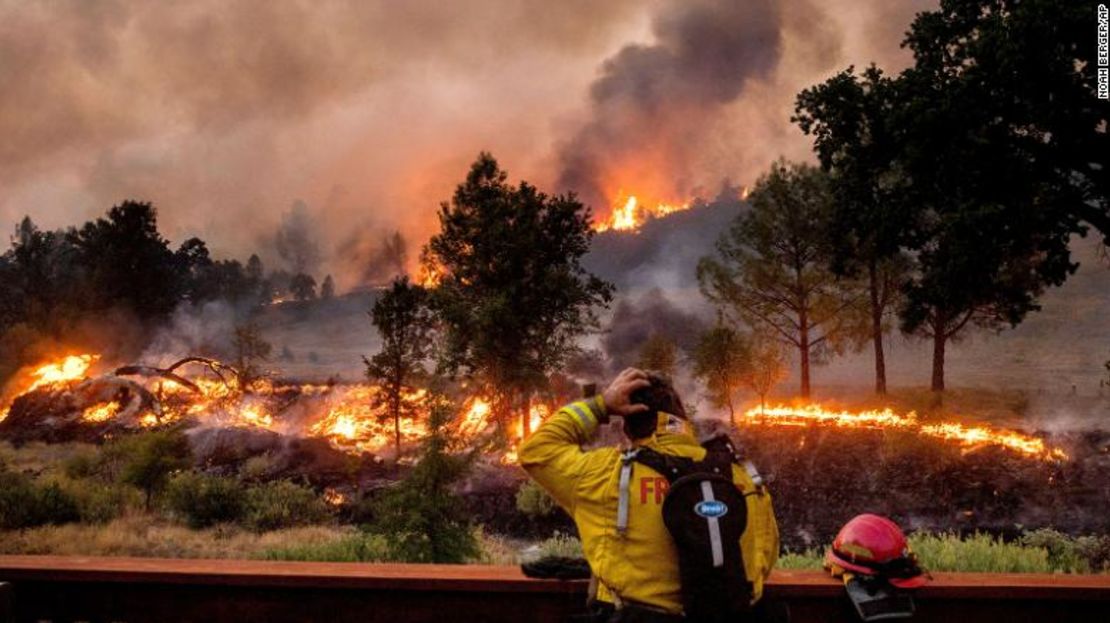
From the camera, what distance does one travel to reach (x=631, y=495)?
2830 millimetres

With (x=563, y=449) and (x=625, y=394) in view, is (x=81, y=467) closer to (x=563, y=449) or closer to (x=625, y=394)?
(x=563, y=449)

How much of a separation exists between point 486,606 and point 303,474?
24.9 meters

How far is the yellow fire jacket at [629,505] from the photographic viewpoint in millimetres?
2799

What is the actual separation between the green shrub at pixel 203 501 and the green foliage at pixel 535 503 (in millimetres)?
8032

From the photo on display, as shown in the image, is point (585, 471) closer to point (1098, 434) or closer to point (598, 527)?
point (598, 527)

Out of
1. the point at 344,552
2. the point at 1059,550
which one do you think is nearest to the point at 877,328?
the point at 1059,550

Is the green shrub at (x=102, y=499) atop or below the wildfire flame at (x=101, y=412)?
below

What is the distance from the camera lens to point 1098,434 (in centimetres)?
2514

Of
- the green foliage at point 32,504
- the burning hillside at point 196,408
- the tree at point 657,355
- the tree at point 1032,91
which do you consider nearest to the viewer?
the tree at point 1032,91

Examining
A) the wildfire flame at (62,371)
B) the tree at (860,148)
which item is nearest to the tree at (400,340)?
the wildfire flame at (62,371)

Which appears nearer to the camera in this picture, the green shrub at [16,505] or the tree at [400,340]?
the green shrub at [16,505]

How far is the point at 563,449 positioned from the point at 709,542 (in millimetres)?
712

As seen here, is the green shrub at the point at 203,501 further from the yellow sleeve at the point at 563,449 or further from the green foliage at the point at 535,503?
the yellow sleeve at the point at 563,449

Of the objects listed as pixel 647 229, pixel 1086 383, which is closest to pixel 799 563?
pixel 1086 383
